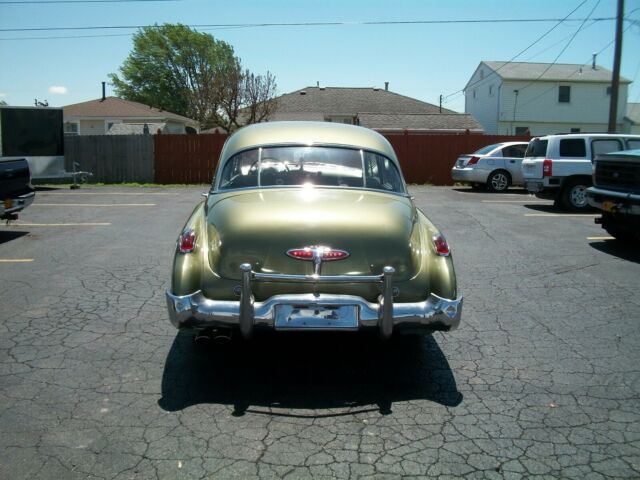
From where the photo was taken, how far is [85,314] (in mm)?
Answer: 5645

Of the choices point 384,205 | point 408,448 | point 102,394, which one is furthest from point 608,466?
point 102,394

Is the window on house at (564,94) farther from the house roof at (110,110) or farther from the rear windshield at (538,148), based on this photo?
the rear windshield at (538,148)

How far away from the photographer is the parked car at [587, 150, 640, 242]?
28.6 ft

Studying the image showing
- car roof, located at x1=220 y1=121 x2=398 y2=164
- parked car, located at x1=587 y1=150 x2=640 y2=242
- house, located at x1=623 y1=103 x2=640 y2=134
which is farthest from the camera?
house, located at x1=623 y1=103 x2=640 y2=134

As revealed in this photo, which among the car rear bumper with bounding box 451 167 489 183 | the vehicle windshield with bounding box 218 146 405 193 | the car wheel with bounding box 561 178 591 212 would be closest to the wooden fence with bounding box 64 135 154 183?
the car rear bumper with bounding box 451 167 489 183

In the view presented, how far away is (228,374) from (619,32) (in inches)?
831

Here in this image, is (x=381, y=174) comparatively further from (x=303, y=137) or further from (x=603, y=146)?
(x=603, y=146)

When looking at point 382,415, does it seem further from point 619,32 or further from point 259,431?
point 619,32

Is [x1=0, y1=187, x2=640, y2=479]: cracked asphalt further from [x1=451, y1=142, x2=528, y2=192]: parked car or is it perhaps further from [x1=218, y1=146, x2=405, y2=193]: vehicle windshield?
[x1=451, y1=142, x2=528, y2=192]: parked car

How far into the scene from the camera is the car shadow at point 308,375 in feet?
12.6

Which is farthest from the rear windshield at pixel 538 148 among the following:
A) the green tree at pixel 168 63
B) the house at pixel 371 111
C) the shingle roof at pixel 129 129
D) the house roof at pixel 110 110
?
the green tree at pixel 168 63

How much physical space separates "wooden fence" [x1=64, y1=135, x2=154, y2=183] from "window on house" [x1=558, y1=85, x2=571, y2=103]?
32.2 metres

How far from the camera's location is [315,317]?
3.86 metres

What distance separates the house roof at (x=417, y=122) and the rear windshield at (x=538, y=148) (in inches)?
868
